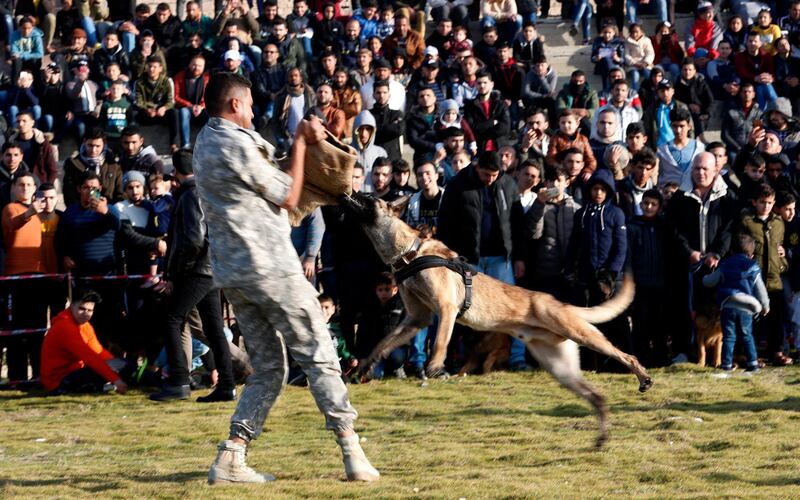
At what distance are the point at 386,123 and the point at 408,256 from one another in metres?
6.31

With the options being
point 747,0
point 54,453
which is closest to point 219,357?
point 54,453

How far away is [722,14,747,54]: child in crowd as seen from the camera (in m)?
18.1

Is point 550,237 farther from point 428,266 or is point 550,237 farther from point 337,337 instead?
point 428,266

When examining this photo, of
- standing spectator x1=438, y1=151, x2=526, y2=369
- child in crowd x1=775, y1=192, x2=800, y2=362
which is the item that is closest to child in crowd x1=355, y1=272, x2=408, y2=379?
standing spectator x1=438, y1=151, x2=526, y2=369

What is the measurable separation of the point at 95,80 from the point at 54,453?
887cm

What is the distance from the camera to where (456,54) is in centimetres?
1719

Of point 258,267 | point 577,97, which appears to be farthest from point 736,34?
point 258,267

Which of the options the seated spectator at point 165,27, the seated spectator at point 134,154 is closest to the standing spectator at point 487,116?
the seated spectator at point 134,154

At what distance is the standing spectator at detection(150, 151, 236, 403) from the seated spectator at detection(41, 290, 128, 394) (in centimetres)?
66

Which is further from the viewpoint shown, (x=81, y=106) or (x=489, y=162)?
(x=81, y=106)

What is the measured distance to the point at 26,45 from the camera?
17.3 metres

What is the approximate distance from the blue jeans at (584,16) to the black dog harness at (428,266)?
10.9 meters

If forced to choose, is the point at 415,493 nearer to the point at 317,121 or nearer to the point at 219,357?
the point at 317,121

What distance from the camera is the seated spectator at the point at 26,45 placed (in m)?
17.2
